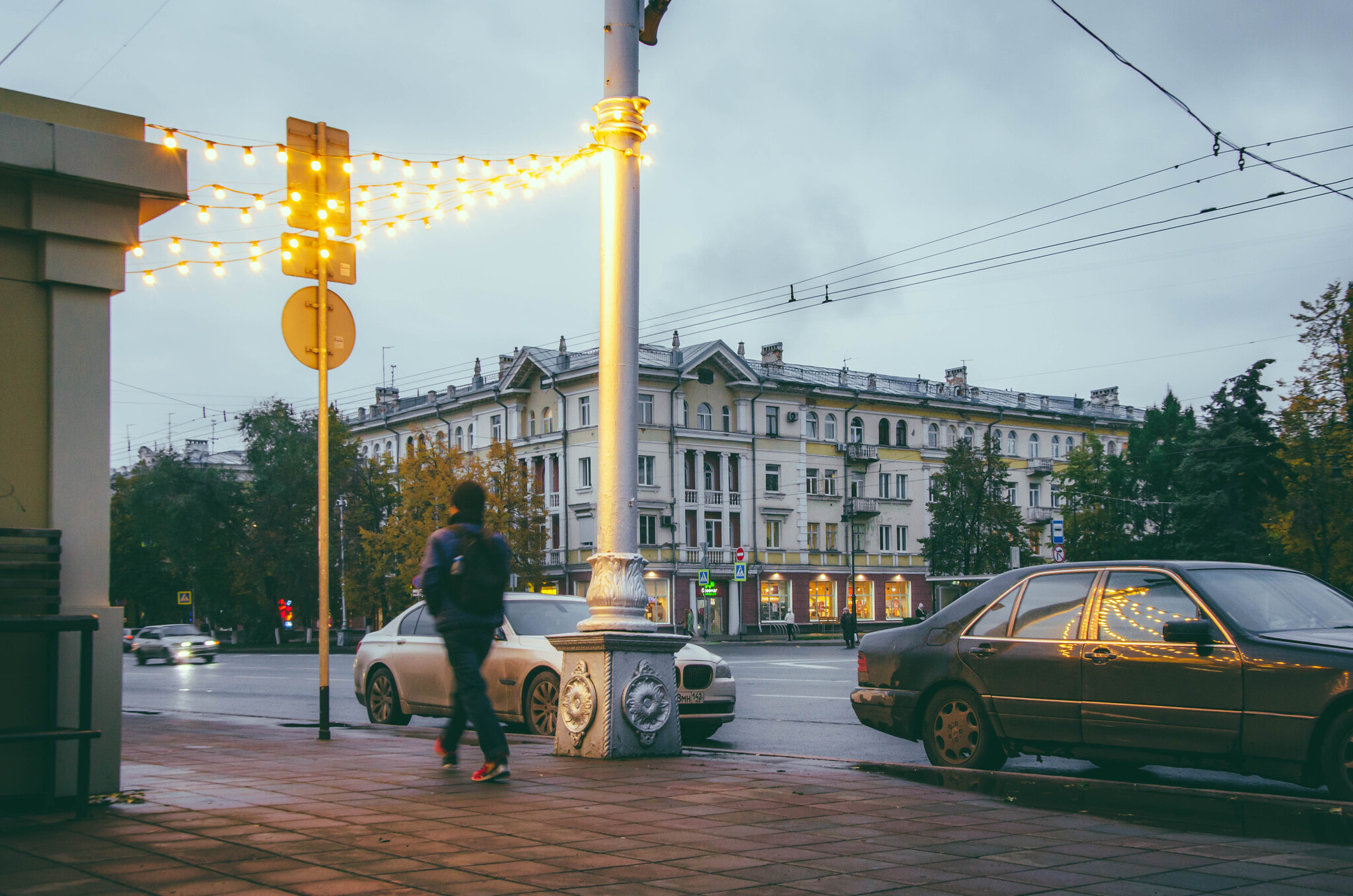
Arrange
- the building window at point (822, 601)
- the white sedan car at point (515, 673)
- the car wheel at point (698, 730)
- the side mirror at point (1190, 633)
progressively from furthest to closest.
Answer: the building window at point (822, 601)
the car wheel at point (698, 730)
the white sedan car at point (515, 673)
the side mirror at point (1190, 633)

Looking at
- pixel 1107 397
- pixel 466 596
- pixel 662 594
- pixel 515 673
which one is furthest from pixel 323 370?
pixel 1107 397

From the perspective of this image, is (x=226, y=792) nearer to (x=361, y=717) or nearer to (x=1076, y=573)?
(x=1076, y=573)

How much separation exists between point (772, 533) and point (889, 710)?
58.7 metres

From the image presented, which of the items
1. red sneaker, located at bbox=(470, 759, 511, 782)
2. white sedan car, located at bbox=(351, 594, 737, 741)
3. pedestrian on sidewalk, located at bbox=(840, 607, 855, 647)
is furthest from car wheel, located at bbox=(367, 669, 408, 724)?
pedestrian on sidewalk, located at bbox=(840, 607, 855, 647)

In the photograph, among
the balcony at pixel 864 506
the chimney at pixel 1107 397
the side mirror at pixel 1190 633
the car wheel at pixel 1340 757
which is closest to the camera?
the car wheel at pixel 1340 757

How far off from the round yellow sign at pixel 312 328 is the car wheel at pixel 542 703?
347cm

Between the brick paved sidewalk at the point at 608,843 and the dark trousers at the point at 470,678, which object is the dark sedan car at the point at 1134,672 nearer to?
the brick paved sidewalk at the point at 608,843

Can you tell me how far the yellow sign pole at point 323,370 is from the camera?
434 inches

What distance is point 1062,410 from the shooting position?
83.5 meters

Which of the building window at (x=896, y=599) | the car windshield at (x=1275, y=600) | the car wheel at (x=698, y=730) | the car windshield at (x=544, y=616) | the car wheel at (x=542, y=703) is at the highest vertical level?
the car windshield at (x=1275, y=600)

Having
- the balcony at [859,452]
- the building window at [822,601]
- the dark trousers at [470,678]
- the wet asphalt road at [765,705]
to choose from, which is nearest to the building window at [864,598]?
the building window at [822,601]

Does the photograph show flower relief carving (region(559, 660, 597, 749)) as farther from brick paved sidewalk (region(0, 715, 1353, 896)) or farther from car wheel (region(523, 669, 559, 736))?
car wheel (region(523, 669, 559, 736))

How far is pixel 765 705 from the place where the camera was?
17.3 metres

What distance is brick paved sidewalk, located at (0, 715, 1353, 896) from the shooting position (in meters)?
4.76
